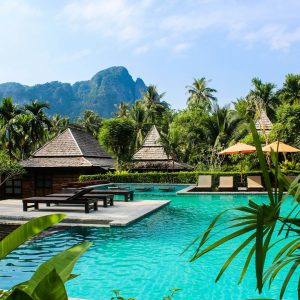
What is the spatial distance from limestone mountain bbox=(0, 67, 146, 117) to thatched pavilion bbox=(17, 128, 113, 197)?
13524 centimetres

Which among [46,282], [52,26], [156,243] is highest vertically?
[52,26]

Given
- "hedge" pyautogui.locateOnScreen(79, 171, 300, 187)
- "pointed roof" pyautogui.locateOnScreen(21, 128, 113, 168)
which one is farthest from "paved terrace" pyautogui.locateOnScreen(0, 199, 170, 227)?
"pointed roof" pyautogui.locateOnScreen(21, 128, 113, 168)

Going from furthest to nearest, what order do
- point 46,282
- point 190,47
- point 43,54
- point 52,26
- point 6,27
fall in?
point 43,54 → point 190,47 → point 52,26 → point 6,27 → point 46,282

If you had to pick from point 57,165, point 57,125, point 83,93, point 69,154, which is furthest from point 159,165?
point 83,93

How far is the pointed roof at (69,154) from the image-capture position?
2694 cm

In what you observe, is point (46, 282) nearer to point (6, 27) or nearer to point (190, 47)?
point (6, 27)

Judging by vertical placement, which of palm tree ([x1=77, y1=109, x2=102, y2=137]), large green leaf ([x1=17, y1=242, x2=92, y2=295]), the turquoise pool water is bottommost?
the turquoise pool water

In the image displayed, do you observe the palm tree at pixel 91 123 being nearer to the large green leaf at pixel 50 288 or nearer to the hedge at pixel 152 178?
the hedge at pixel 152 178

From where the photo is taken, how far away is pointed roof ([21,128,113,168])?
1061 inches

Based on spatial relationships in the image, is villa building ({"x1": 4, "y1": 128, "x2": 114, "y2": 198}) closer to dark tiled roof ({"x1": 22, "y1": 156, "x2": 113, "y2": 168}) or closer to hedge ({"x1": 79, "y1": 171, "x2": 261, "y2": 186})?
dark tiled roof ({"x1": 22, "y1": 156, "x2": 113, "y2": 168})

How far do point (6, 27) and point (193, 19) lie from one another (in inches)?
158

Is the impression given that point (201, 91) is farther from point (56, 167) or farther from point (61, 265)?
point (61, 265)

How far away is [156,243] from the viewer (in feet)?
28.9

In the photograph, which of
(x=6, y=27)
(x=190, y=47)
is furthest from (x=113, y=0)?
(x=190, y=47)
